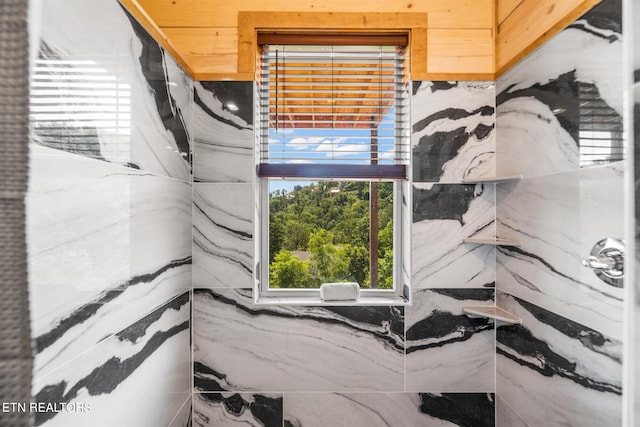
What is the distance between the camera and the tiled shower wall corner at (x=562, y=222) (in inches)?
33.6

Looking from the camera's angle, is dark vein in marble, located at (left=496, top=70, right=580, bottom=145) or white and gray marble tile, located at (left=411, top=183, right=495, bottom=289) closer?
dark vein in marble, located at (left=496, top=70, right=580, bottom=145)

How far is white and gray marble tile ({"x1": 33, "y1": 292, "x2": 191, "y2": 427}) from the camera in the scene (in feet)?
2.17

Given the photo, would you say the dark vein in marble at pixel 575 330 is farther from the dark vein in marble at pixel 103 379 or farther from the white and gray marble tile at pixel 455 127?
the dark vein in marble at pixel 103 379

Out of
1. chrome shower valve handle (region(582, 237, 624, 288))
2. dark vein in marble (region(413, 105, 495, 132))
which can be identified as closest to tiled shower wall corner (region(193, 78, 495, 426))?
dark vein in marble (region(413, 105, 495, 132))

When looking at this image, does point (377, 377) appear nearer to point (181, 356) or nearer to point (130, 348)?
point (181, 356)

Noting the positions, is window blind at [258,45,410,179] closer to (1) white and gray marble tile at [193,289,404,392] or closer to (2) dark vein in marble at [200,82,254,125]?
(2) dark vein in marble at [200,82,254,125]

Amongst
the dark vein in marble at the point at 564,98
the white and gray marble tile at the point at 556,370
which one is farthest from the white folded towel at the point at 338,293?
the dark vein in marble at the point at 564,98

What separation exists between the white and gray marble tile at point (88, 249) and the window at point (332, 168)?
0.54 m

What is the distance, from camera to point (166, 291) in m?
1.12

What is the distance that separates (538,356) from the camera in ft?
3.68

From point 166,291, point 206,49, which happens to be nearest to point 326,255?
point 166,291

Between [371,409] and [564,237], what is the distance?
1.00 metres

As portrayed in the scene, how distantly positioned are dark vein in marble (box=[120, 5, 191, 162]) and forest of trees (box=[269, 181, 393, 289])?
0.50 m

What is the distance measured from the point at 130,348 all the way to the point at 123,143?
1.85 ft
